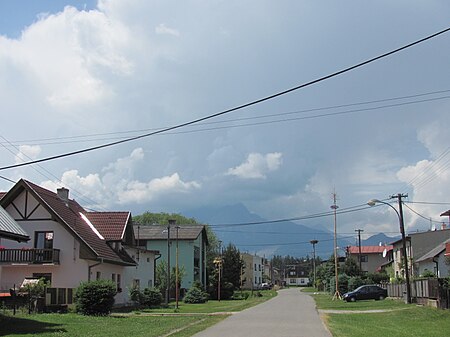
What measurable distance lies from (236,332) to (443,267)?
3674 cm

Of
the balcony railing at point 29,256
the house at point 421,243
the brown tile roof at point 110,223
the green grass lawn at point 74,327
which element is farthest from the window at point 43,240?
the house at point 421,243

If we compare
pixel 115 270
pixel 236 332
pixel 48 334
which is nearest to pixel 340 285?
pixel 115 270

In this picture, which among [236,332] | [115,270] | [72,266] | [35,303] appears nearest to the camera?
[236,332]

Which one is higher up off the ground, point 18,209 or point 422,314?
point 18,209

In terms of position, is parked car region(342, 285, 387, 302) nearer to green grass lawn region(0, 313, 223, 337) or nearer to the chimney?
the chimney

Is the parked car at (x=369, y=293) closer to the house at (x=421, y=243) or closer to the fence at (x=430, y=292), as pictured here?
the fence at (x=430, y=292)

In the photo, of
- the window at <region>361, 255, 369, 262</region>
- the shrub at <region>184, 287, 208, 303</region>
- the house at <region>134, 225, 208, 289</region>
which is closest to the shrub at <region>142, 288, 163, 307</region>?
the shrub at <region>184, 287, 208, 303</region>

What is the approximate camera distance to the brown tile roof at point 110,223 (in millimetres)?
41312

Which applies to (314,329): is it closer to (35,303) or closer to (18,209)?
(35,303)

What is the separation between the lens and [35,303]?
2741 centimetres

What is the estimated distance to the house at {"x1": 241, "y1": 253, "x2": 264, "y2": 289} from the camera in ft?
444

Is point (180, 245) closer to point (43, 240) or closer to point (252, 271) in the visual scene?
point (43, 240)

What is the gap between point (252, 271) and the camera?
14162cm

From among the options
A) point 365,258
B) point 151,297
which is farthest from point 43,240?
point 365,258
